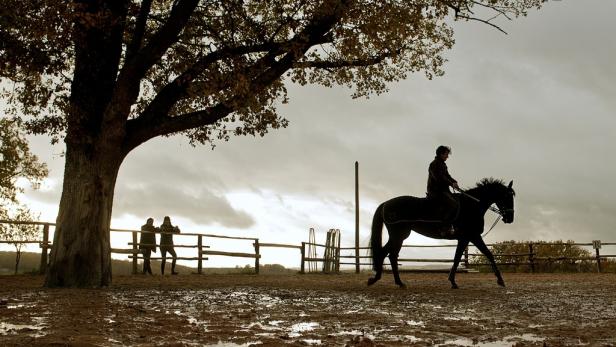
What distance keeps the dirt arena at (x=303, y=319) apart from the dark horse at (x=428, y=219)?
6.35ft

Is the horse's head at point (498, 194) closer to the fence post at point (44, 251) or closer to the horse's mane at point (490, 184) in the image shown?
the horse's mane at point (490, 184)

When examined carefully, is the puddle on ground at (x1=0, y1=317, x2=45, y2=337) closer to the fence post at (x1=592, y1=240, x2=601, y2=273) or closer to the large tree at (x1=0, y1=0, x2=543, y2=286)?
the large tree at (x1=0, y1=0, x2=543, y2=286)

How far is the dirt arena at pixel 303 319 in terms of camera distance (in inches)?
216

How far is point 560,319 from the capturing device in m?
7.37

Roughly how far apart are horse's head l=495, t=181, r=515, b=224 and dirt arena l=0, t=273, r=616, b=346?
8.46 feet

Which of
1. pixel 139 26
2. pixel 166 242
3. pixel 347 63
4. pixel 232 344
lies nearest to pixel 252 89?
pixel 347 63

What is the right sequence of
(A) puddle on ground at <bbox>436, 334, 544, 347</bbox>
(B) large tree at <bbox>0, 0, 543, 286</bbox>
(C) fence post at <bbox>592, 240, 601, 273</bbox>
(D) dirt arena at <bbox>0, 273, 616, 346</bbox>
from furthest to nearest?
(C) fence post at <bbox>592, 240, 601, 273</bbox> → (B) large tree at <bbox>0, 0, 543, 286</bbox> → (D) dirt arena at <bbox>0, 273, 616, 346</bbox> → (A) puddle on ground at <bbox>436, 334, 544, 347</bbox>

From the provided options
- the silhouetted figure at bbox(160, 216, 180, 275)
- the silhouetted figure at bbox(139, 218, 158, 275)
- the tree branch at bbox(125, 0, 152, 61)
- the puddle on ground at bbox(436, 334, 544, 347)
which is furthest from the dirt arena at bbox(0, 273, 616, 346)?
the silhouetted figure at bbox(160, 216, 180, 275)

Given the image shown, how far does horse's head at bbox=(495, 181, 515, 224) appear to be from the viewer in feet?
43.0

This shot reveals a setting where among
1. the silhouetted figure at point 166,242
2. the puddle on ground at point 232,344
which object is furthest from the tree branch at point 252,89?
the silhouetted figure at point 166,242

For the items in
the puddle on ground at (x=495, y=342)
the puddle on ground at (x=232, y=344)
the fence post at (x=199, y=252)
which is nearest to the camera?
the puddle on ground at (x=232, y=344)

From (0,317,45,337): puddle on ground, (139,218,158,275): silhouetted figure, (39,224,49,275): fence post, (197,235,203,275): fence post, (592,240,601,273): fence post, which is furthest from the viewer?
(592,240,601,273): fence post

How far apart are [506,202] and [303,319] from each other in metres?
7.61

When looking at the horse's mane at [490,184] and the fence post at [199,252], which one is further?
the fence post at [199,252]
